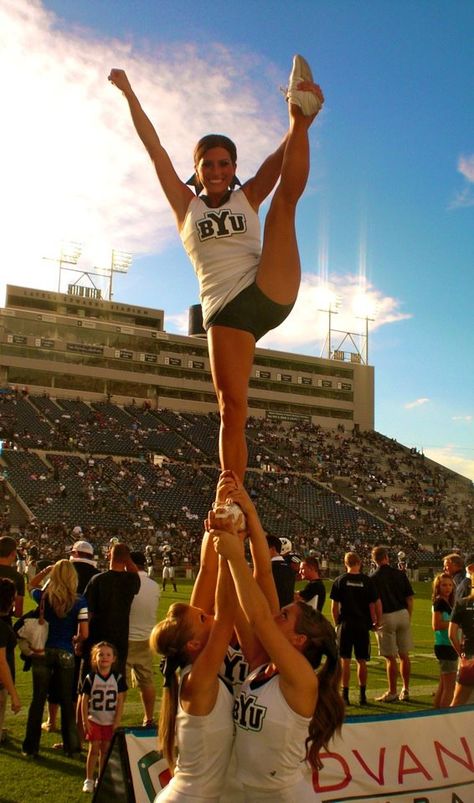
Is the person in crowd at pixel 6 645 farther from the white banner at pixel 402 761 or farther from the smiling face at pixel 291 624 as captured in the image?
the smiling face at pixel 291 624

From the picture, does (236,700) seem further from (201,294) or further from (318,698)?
(201,294)

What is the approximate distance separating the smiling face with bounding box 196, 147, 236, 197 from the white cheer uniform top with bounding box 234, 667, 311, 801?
6.50ft

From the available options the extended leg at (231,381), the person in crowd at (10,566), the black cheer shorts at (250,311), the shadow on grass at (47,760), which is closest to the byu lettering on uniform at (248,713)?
the extended leg at (231,381)

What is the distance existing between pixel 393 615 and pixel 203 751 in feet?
20.5

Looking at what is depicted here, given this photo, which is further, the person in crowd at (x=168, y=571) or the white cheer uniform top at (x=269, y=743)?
the person in crowd at (x=168, y=571)

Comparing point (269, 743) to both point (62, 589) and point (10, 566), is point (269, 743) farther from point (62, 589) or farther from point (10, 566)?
point (10, 566)

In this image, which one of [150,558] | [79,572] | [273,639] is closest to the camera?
[273,639]

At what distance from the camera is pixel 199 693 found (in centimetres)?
262

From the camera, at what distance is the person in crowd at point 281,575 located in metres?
5.20

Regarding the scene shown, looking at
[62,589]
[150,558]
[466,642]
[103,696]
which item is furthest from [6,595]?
[150,558]

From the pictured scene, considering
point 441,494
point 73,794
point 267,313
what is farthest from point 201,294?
point 441,494

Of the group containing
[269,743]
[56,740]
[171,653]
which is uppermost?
[171,653]

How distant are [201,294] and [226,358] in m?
0.34

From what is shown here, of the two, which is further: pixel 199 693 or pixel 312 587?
pixel 312 587
